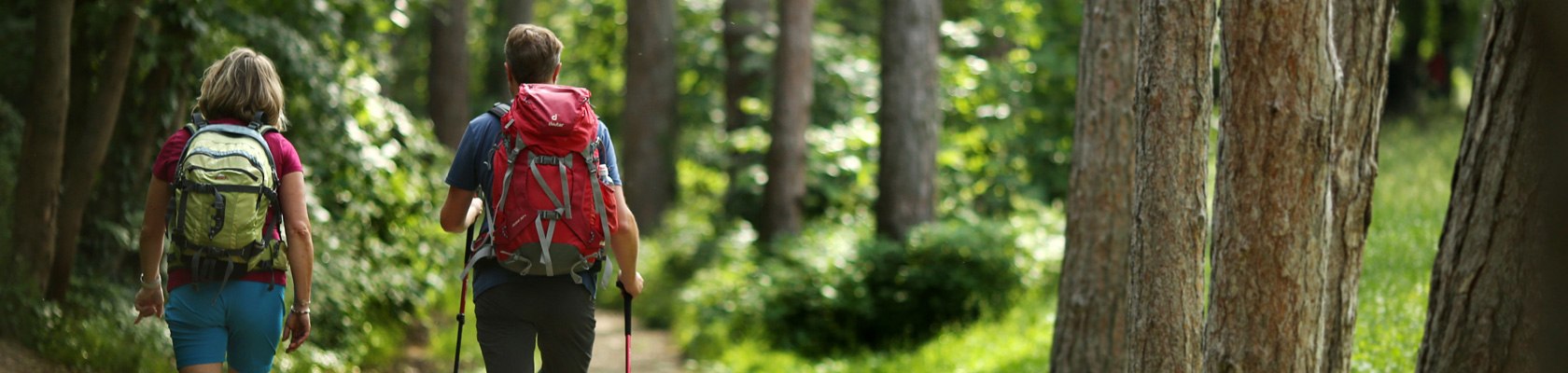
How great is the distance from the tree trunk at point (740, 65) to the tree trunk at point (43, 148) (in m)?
11.9

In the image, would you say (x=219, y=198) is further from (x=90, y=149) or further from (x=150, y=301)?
(x=90, y=149)

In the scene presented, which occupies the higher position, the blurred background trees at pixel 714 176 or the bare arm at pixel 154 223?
the bare arm at pixel 154 223

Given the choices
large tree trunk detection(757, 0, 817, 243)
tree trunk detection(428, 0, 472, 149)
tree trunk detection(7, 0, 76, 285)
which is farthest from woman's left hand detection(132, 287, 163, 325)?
tree trunk detection(428, 0, 472, 149)

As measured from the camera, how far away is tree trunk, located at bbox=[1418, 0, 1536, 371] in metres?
6.20

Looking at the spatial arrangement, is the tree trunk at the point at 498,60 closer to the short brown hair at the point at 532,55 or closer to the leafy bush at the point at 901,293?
the leafy bush at the point at 901,293

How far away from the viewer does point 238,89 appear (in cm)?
486

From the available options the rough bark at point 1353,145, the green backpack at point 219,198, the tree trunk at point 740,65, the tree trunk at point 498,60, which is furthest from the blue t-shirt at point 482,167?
the tree trunk at point 498,60

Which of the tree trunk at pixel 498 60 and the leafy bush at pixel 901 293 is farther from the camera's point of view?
the tree trunk at pixel 498 60

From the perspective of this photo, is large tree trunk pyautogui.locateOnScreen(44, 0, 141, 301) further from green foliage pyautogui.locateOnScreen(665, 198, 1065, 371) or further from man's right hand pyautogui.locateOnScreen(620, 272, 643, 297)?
green foliage pyautogui.locateOnScreen(665, 198, 1065, 371)

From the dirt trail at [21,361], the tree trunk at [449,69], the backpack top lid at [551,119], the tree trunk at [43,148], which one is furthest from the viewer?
the tree trunk at [449,69]

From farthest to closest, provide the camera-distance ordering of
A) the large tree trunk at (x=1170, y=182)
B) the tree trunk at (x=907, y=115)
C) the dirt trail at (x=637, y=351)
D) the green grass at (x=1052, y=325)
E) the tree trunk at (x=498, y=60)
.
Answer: the tree trunk at (x=498, y=60) → the tree trunk at (x=907, y=115) → the dirt trail at (x=637, y=351) → the green grass at (x=1052, y=325) → the large tree trunk at (x=1170, y=182)

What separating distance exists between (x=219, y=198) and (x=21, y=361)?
3.53m

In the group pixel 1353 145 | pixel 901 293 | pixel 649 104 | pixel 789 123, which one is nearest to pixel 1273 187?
pixel 1353 145

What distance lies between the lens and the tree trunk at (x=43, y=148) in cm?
783
